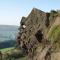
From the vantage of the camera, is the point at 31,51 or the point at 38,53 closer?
the point at 38,53

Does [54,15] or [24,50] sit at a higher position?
[54,15]

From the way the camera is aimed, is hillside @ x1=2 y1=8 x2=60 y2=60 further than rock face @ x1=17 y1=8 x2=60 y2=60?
No

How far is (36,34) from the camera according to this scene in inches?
543

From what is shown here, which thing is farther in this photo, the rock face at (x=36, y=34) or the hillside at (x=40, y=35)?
the rock face at (x=36, y=34)

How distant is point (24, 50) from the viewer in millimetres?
15164

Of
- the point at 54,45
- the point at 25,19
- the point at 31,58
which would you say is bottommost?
the point at 31,58

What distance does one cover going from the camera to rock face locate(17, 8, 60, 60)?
1152 centimetres

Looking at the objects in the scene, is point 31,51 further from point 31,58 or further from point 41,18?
point 41,18

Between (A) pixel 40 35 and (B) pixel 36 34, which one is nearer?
(A) pixel 40 35

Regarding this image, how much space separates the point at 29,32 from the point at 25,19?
4.86ft

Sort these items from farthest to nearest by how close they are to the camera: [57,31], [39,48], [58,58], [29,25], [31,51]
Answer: [29,25] < [31,51] < [39,48] < [57,31] < [58,58]

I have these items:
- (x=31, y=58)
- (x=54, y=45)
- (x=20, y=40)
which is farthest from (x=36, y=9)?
(x=54, y=45)

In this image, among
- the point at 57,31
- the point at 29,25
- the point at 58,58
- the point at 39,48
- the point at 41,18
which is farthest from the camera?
the point at 29,25

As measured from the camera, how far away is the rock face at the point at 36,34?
11.5m
